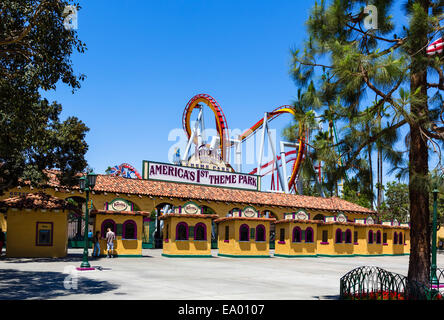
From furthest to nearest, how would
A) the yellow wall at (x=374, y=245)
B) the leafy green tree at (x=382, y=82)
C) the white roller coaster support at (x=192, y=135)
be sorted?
the white roller coaster support at (x=192, y=135), the yellow wall at (x=374, y=245), the leafy green tree at (x=382, y=82)

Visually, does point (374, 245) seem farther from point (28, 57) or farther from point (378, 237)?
point (28, 57)

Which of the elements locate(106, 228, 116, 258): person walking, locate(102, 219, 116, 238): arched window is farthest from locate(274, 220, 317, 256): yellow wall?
locate(106, 228, 116, 258): person walking

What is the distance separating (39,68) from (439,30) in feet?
31.8

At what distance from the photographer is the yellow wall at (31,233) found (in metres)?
23.7

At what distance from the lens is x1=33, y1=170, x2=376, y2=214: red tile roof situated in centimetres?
3656

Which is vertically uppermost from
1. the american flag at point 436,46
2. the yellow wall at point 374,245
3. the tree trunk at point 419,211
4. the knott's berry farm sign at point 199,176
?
the american flag at point 436,46

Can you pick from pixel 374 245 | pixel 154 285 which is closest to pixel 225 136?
pixel 374 245

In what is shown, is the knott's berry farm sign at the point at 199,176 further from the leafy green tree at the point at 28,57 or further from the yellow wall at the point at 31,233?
the leafy green tree at the point at 28,57

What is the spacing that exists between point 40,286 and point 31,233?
1223cm

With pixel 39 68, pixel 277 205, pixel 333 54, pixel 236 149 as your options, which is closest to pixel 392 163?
pixel 333 54

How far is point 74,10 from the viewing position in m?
12.9

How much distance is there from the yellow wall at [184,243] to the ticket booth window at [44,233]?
689 cm

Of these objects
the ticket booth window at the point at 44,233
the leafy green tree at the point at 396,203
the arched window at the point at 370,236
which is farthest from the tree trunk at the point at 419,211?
the leafy green tree at the point at 396,203

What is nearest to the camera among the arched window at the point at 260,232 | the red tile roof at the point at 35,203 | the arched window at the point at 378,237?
the red tile roof at the point at 35,203
